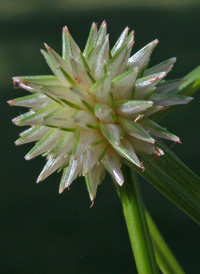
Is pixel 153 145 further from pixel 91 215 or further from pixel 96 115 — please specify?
pixel 91 215

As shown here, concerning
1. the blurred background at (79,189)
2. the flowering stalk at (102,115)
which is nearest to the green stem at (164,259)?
the flowering stalk at (102,115)

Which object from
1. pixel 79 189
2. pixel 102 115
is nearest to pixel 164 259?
pixel 102 115

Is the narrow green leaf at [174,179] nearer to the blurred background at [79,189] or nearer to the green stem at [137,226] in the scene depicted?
the green stem at [137,226]

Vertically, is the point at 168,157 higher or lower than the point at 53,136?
lower

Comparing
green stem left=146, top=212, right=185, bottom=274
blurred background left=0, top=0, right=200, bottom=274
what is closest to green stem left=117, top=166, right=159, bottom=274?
green stem left=146, top=212, right=185, bottom=274

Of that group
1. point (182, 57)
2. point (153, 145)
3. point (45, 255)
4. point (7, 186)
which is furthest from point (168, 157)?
point (182, 57)

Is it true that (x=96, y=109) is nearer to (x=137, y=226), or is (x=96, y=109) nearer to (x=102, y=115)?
(x=102, y=115)
